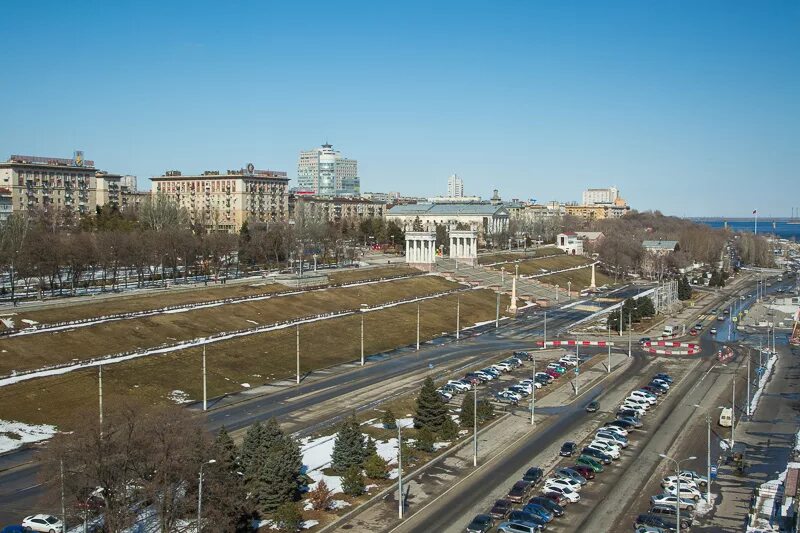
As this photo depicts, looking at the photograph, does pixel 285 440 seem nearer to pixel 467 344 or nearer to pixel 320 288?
pixel 467 344

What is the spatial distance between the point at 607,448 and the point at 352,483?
15.0 m

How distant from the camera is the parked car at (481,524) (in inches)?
1256

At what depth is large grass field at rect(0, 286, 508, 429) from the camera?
48.1 m

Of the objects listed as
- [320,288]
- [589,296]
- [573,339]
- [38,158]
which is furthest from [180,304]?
[38,158]

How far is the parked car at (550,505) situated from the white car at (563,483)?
6.50 ft

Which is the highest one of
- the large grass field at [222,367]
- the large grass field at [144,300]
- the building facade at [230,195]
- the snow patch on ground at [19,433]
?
the building facade at [230,195]

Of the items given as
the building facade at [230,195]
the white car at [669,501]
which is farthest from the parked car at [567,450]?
the building facade at [230,195]

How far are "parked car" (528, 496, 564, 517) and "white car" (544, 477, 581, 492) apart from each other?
6.50 ft

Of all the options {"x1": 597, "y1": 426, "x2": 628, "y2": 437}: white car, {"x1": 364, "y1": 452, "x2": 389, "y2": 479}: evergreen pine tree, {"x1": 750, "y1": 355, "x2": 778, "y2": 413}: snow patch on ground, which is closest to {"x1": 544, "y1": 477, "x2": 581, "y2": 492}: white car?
{"x1": 364, "y1": 452, "x2": 389, "y2": 479}: evergreen pine tree

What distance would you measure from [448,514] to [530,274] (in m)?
102

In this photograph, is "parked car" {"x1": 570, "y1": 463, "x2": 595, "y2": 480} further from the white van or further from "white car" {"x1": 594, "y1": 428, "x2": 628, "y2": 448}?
the white van

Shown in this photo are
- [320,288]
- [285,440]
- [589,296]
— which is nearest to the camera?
[285,440]

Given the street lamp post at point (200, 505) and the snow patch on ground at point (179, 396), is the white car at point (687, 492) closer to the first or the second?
the street lamp post at point (200, 505)

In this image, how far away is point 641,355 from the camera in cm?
7400
